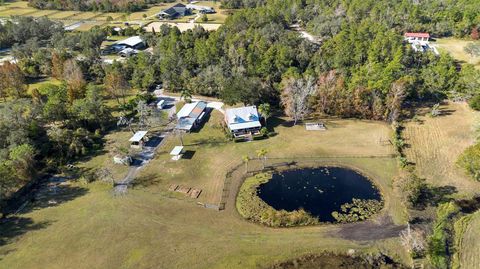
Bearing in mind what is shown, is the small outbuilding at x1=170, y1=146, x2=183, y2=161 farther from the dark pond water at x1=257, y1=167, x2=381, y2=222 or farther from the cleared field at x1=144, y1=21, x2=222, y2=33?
the cleared field at x1=144, y1=21, x2=222, y2=33

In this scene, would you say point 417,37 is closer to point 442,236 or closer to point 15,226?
point 442,236

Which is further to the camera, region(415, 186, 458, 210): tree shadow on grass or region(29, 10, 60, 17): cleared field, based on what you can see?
region(29, 10, 60, 17): cleared field

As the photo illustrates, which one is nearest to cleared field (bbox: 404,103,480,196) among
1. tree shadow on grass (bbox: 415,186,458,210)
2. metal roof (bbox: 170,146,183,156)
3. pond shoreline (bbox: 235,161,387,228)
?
tree shadow on grass (bbox: 415,186,458,210)

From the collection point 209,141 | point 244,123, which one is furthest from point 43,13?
point 244,123

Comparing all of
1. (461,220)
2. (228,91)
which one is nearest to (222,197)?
(228,91)

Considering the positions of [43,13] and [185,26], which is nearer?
[185,26]
